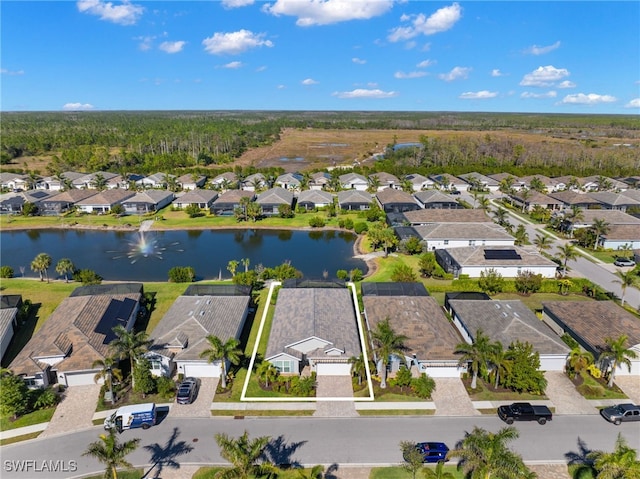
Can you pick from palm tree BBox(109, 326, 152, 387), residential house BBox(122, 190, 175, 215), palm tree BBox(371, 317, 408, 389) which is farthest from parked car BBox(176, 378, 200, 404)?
residential house BBox(122, 190, 175, 215)

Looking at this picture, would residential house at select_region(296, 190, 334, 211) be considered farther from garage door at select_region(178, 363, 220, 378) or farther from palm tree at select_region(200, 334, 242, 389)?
palm tree at select_region(200, 334, 242, 389)

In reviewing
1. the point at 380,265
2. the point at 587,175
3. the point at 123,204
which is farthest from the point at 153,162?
the point at 587,175

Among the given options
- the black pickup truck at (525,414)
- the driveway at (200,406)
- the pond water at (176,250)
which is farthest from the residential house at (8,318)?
the black pickup truck at (525,414)

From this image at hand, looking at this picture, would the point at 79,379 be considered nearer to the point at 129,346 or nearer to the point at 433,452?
the point at 129,346

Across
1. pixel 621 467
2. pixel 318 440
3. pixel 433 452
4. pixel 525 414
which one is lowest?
pixel 318 440

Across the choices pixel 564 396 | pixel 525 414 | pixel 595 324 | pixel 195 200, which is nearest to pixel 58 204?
pixel 195 200

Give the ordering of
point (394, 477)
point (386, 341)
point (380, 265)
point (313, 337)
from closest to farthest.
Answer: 1. point (394, 477)
2. point (386, 341)
3. point (313, 337)
4. point (380, 265)

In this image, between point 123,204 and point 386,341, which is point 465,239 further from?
point 123,204

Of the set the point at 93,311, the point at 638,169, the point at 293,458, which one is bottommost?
the point at 293,458

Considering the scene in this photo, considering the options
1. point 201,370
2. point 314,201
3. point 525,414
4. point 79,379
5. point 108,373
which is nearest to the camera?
point 525,414
